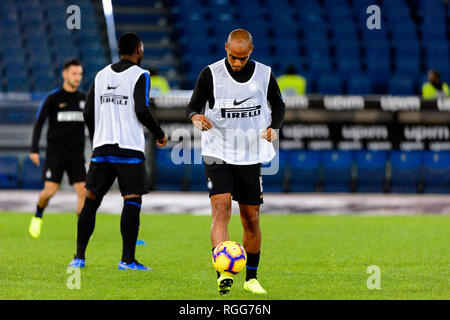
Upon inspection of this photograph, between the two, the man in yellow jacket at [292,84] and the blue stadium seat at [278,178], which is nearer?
the man in yellow jacket at [292,84]

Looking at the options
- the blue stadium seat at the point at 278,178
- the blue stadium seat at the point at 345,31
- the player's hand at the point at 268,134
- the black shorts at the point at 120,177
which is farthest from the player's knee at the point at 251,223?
the blue stadium seat at the point at 345,31

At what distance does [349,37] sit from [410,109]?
5191 millimetres

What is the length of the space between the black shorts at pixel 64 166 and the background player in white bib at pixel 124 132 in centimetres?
324

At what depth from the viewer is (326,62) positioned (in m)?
20.3

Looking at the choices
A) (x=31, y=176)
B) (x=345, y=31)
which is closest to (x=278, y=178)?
(x=31, y=176)

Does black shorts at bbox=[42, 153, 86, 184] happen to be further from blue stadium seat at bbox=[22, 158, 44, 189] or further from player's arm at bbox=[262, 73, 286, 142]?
blue stadium seat at bbox=[22, 158, 44, 189]

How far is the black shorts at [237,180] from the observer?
6238 mm

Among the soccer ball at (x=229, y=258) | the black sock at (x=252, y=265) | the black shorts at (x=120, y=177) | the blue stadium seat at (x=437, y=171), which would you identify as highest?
the black shorts at (x=120, y=177)

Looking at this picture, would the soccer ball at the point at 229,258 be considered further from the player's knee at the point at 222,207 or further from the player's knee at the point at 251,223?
the player's knee at the point at 251,223

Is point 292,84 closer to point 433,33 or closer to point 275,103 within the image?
point 433,33

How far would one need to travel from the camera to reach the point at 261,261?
27.1 feet
